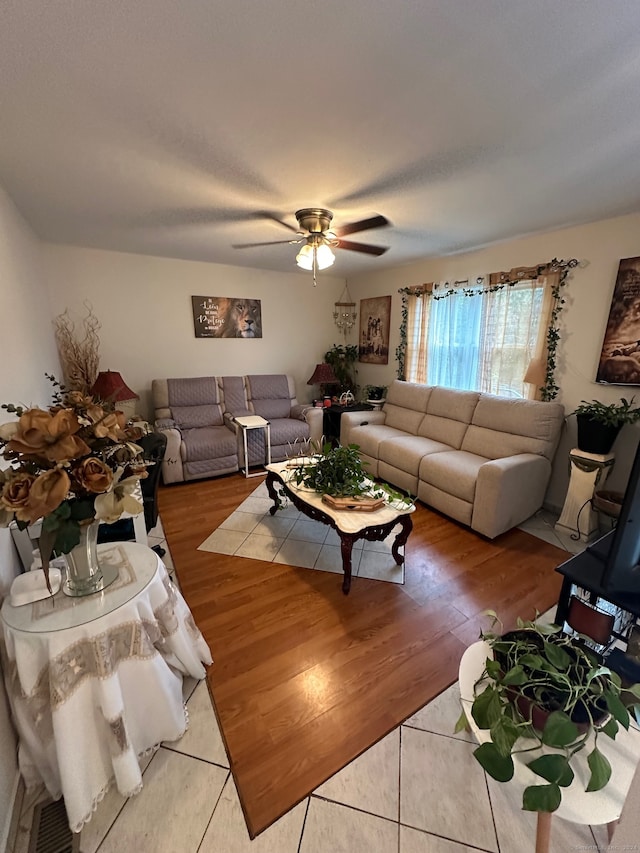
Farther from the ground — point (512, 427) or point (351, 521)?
point (512, 427)

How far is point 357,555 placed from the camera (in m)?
2.46

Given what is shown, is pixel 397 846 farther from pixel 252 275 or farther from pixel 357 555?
pixel 252 275

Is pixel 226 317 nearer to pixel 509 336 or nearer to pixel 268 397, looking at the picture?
pixel 268 397

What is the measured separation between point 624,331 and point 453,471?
5.21ft

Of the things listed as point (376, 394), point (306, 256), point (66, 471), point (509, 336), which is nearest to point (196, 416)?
point (376, 394)

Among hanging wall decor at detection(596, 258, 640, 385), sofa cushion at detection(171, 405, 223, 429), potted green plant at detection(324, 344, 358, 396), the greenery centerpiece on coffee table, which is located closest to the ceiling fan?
the greenery centerpiece on coffee table

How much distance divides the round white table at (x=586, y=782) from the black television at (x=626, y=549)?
0.42 m

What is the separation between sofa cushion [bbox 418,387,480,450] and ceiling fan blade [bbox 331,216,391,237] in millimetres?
1953

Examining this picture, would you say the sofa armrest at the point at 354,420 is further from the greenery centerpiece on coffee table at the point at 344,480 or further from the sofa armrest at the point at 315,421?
the greenery centerpiece on coffee table at the point at 344,480

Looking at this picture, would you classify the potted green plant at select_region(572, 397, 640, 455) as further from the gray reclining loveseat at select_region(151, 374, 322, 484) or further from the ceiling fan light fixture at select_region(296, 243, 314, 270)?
the gray reclining loveseat at select_region(151, 374, 322, 484)

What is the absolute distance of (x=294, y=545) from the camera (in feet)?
8.46

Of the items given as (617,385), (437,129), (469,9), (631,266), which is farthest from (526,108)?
(617,385)

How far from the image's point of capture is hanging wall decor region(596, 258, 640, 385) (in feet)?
8.05

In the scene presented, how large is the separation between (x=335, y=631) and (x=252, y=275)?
4.17 m
